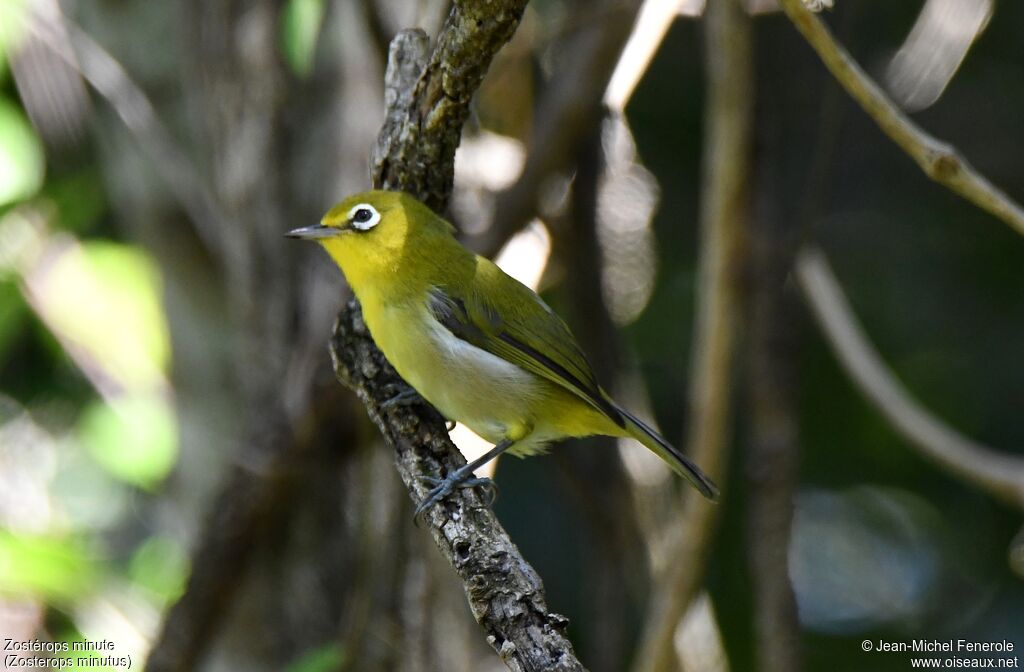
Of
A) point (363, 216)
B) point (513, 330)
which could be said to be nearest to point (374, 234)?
→ point (363, 216)

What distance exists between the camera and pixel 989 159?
5.24m

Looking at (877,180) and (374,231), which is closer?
(374,231)

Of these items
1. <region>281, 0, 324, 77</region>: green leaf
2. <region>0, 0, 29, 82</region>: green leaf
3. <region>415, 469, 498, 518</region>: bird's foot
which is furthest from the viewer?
<region>0, 0, 29, 82</region>: green leaf

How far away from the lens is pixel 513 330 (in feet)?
11.1

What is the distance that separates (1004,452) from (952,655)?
3.27 feet

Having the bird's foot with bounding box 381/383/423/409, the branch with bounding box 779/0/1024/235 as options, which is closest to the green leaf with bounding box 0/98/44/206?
the bird's foot with bounding box 381/383/423/409

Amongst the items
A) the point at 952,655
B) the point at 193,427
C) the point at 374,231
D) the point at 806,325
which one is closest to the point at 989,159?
the point at 806,325

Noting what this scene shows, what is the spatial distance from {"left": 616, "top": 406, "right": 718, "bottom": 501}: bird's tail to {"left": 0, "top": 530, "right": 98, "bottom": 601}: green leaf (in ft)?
7.02

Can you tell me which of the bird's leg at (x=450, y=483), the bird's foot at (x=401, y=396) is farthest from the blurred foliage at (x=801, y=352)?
the bird's leg at (x=450, y=483)

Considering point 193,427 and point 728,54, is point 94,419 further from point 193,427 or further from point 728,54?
point 728,54

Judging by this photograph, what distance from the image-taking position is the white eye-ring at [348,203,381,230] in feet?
10.4

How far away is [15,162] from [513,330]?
90.3 inches

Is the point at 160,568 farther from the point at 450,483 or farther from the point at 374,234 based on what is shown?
the point at 450,483

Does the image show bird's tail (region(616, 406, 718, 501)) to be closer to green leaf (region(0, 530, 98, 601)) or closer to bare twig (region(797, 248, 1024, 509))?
bare twig (region(797, 248, 1024, 509))
